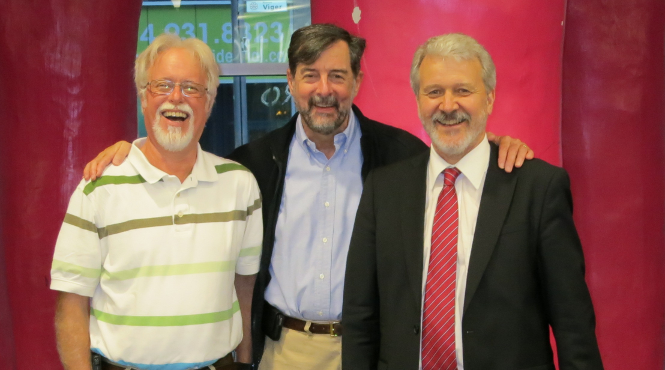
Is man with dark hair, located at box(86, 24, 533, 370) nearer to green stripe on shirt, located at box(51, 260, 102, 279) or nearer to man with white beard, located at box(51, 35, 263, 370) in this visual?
man with white beard, located at box(51, 35, 263, 370)

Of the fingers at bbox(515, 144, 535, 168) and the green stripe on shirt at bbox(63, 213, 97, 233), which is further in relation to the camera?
the green stripe on shirt at bbox(63, 213, 97, 233)

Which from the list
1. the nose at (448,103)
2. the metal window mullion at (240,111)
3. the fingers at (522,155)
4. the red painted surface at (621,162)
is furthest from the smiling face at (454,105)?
the metal window mullion at (240,111)

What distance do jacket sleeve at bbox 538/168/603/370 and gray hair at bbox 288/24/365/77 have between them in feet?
2.78

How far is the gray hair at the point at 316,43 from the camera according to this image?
1997 mm

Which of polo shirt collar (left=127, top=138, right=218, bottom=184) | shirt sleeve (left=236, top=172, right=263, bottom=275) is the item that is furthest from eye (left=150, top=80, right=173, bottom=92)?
shirt sleeve (left=236, top=172, right=263, bottom=275)

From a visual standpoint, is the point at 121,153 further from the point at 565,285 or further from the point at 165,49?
the point at 565,285

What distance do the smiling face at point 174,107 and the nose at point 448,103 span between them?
0.68 metres

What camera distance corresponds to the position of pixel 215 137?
7.05 m

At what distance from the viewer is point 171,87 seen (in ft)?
5.92

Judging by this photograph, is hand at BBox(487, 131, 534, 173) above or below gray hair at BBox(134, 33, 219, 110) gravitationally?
below

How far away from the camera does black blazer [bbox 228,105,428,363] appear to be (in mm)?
2012

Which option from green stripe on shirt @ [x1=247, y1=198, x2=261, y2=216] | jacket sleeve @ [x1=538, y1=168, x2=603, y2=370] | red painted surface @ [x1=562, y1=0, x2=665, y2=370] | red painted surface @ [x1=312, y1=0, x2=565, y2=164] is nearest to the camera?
jacket sleeve @ [x1=538, y1=168, x2=603, y2=370]

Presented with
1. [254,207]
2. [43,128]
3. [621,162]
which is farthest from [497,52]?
[43,128]

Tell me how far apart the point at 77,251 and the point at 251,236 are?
1.59ft
